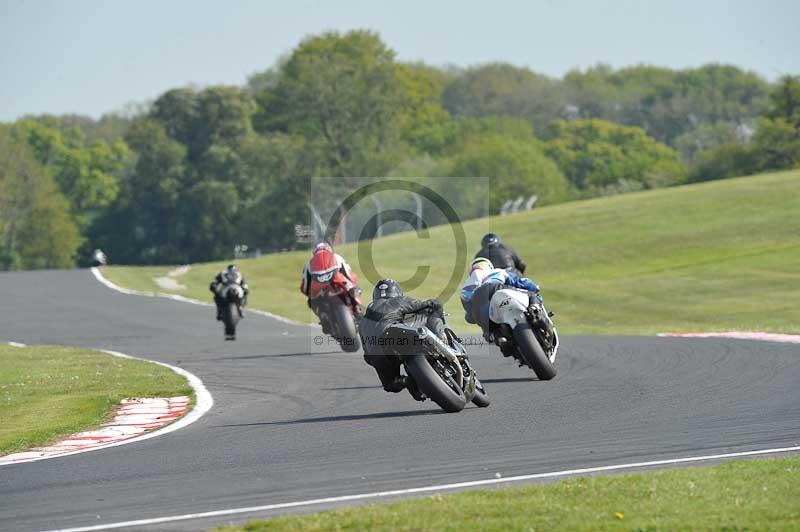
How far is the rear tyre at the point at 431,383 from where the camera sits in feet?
41.1

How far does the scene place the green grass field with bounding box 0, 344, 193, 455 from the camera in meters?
13.4

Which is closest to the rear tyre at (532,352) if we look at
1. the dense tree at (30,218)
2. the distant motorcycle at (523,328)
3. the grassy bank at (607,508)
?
the distant motorcycle at (523,328)

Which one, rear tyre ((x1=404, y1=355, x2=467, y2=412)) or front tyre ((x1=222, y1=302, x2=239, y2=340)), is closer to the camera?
rear tyre ((x1=404, y1=355, x2=467, y2=412))

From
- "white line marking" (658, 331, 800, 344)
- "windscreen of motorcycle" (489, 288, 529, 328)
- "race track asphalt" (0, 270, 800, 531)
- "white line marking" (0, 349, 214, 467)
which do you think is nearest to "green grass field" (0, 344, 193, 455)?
"white line marking" (0, 349, 214, 467)

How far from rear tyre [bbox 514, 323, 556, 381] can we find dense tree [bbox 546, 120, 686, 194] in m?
Result: 104

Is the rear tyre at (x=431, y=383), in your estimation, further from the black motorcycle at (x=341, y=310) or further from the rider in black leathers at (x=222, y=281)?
the rider in black leathers at (x=222, y=281)

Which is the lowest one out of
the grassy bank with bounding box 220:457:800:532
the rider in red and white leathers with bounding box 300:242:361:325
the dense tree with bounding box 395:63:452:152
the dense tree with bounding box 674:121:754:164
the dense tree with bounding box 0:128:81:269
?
the dense tree with bounding box 0:128:81:269

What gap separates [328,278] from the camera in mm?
20266

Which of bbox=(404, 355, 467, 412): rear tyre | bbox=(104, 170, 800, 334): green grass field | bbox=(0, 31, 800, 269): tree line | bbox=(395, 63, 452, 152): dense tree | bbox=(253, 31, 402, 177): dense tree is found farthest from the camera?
bbox=(395, 63, 452, 152): dense tree

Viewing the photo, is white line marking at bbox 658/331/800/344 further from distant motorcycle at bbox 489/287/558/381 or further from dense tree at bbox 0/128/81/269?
dense tree at bbox 0/128/81/269

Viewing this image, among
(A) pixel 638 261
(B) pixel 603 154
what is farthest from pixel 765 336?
(B) pixel 603 154

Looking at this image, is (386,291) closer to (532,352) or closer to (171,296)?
(532,352)

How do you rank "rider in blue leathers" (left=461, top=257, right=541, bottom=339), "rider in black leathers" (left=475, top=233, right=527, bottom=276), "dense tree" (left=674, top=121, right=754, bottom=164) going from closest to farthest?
"rider in blue leathers" (left=461, top=257, right=541, bottom=339) → "rider in black leathers" (left=475, top=233, right=527, bottom=276) → "dense tree" (left=674, top=121, right=754, bottom=164)

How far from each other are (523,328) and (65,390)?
19.2 ft
